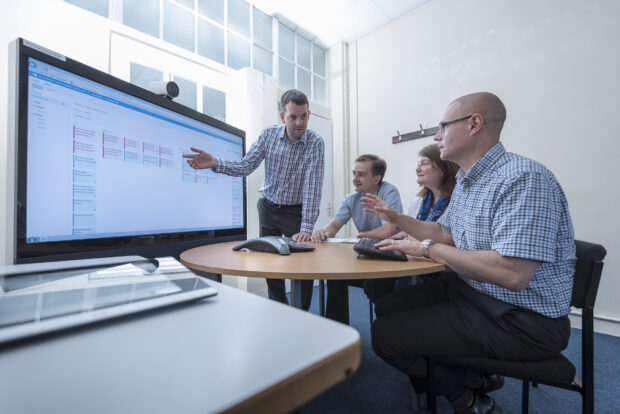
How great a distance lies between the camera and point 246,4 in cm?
302

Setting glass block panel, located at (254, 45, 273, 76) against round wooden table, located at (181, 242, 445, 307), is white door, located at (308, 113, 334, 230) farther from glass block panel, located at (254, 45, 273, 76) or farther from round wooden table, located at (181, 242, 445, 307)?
round wooden table, located at (181, 242, 445, 307)

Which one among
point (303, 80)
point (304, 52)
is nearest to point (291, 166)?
point (303, 80)

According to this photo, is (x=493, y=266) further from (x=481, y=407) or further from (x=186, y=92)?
(x=186, y=92)

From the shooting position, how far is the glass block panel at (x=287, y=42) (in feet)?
11.2

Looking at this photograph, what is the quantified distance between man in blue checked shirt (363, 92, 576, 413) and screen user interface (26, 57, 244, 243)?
0.68 metres

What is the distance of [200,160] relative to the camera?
3.32 feet

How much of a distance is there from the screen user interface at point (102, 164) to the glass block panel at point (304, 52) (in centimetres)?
303

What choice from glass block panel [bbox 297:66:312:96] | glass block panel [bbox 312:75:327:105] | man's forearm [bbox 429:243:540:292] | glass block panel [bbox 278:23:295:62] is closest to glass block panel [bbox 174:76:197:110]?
glass block panel [bbox 278:23:295:62]

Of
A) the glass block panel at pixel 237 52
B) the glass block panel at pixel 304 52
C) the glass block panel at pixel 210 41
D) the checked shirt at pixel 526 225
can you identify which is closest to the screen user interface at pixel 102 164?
the checked shirt at pixel 526 225

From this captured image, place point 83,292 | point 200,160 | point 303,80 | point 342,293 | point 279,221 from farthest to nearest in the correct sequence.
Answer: point 303,80 → point 279,221 → point 342,293 → point 200,160 → point 83,292

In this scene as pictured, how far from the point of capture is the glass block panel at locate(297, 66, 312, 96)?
11.8 ft

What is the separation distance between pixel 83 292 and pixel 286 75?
11.6ft

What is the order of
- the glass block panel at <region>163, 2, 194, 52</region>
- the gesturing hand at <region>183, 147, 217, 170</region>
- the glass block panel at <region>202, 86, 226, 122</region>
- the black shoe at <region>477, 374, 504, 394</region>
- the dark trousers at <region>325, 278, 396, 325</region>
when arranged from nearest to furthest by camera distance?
the gesturing hand at <region>183, 147, 217, 170</region>, the black shoe at <region>477, 374, 504, 394</region>, the dark trousers at <region>325, 278, 396, 325</region>, the glass block panel at <region>163, 2, 194, 52</region>, the glass block panel at <region>202, 86, 226, 122</region>

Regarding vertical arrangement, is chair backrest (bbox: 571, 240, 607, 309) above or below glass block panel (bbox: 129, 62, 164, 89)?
below
